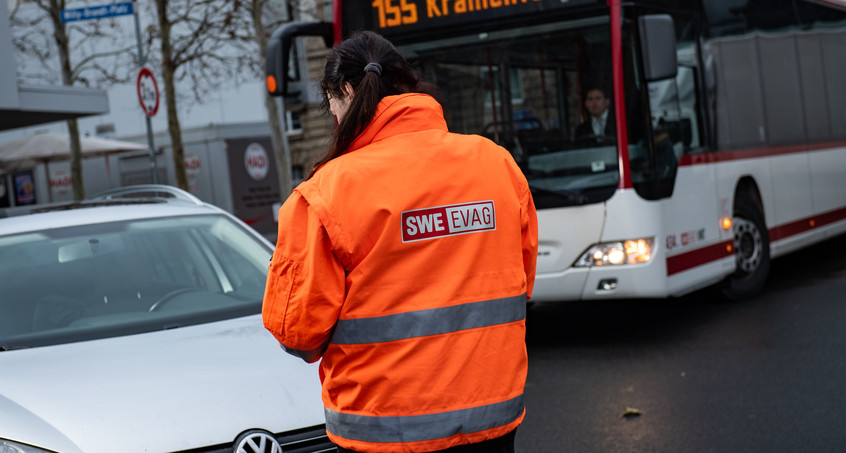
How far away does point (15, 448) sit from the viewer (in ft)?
10.2

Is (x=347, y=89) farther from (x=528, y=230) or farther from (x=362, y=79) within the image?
(x=528, y=230)

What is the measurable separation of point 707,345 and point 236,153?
19335 mm

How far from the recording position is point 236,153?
83.9 feet

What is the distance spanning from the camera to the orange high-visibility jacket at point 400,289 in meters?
2.32

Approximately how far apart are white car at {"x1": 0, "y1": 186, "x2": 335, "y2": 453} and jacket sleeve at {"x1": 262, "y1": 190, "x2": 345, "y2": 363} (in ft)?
3.15

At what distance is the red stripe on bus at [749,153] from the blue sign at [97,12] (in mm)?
7743

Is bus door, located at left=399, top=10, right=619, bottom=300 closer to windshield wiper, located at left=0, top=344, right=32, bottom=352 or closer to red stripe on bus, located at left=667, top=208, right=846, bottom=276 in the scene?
red stripe on bus, located at left=667, top=208, right=846, bottom=276

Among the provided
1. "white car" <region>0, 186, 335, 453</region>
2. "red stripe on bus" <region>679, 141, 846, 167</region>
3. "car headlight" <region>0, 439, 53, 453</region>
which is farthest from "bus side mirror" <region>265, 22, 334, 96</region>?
"car headlight" <region>0, 439, 53, 453</region>

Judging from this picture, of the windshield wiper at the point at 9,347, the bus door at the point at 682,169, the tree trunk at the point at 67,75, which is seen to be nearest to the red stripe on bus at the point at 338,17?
the bus door at the point at 682,169

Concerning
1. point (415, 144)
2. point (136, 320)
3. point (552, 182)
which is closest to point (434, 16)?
point (552, 182)

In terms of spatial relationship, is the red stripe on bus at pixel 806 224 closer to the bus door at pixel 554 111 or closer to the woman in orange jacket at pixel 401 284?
the bus door at pixel 554 111

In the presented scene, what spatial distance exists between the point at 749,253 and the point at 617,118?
102 inches

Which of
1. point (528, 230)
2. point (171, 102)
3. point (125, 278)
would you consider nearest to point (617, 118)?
point (125, 278)

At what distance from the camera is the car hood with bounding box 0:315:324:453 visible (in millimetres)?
3143
